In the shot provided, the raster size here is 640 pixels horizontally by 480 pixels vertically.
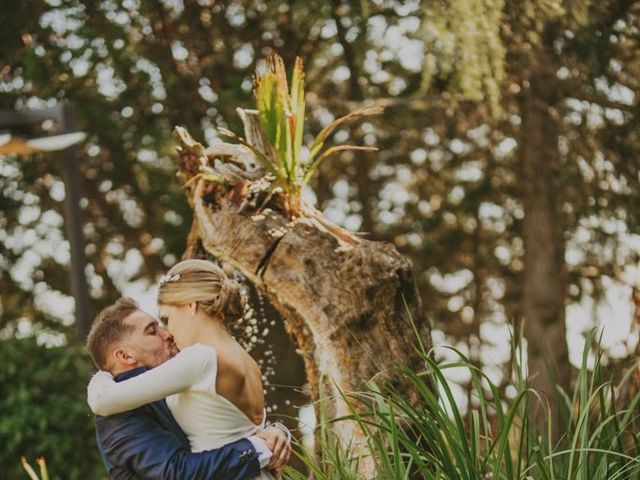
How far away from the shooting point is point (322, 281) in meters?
5.01

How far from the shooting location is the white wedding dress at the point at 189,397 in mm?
3545

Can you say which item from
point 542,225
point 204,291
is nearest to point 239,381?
point 204,291

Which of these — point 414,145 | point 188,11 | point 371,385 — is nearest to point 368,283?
point 371,385

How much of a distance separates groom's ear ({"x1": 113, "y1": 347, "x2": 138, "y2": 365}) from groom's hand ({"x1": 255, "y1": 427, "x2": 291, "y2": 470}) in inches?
19.0

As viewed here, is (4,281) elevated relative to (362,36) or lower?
lower

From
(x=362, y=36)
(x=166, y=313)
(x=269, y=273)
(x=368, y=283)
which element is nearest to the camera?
(x=166, y=313)

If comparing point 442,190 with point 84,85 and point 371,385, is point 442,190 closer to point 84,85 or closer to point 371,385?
point 84,85

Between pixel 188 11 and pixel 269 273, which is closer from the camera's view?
pixel 269 273

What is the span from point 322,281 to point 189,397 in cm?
142

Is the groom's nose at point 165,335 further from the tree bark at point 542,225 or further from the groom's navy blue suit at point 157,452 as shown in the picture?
the tree bark at point 542,225

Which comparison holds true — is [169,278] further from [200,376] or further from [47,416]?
[47,416]

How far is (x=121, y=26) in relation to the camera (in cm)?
1127

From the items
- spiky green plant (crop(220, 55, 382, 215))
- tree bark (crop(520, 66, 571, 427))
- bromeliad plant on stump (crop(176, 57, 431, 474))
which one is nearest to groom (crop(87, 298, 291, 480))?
bromeliad plant on stump (crop(176, 57, 431, 474))

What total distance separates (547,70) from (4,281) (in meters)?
6.62
